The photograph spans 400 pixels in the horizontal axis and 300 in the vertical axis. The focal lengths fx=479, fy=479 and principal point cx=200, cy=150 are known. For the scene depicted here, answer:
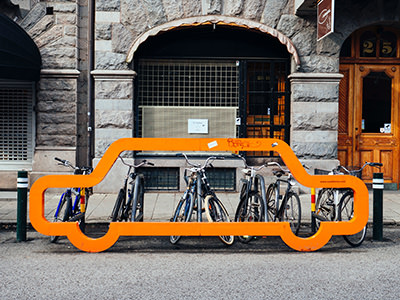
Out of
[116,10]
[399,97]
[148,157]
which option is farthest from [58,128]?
[399,97]

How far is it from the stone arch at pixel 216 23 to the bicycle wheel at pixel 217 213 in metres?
5.08

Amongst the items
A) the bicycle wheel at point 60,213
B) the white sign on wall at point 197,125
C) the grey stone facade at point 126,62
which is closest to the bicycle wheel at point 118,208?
the bicycle wheel at point 60,213

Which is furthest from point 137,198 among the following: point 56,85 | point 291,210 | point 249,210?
point 56,85

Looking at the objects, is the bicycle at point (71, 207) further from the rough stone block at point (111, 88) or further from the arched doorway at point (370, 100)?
the arched doorway at point (370, 100)

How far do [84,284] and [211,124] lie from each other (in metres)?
6.75

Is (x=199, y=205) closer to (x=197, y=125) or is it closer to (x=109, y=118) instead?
(x=197, y=125)

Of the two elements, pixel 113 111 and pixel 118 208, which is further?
pixel 113 111

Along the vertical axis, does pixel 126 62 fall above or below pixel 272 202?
above

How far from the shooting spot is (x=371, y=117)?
11.6 meters

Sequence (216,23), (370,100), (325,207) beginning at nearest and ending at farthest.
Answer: (325,207) → (216,23) → (370,100)

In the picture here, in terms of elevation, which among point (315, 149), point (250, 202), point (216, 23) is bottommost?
point (250, 202)

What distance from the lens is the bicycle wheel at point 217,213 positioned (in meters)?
6.59

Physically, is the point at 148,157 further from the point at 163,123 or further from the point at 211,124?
the point at 211,124

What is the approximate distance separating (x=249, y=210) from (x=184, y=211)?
0.98 meters
